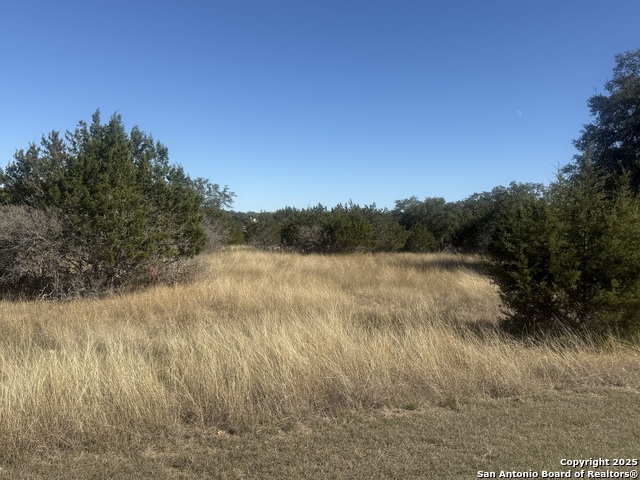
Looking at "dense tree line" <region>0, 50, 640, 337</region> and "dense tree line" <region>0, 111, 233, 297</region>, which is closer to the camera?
"dense tree line" <region>0, 50, 640, 337</region>

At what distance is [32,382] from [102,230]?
22.2 ft

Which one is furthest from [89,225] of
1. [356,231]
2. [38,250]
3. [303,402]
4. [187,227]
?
[356,231]

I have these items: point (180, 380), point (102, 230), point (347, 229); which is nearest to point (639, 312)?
point (180, 380)

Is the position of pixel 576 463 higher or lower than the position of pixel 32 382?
lower

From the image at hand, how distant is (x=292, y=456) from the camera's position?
314cm

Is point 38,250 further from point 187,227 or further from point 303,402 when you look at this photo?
point 303,402

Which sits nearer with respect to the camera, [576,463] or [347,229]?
[576,463]

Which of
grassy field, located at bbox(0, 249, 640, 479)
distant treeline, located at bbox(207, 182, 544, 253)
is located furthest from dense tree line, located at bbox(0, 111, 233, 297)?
distant treeline, located at bbox(207, 182, 544, 253)

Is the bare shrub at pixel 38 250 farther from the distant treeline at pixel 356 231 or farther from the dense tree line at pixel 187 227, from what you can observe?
the distant treeline at pixel 356 231

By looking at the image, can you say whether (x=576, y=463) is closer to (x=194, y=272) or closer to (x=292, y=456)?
(x=292, y=456)

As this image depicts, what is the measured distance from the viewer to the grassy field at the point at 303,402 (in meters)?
3.10

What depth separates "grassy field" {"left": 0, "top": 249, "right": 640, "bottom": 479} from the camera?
3104 millimetres

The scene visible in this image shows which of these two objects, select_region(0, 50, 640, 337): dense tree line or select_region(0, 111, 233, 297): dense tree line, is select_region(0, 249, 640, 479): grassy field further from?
select_region(0, 111, 233, 297): dense tree line

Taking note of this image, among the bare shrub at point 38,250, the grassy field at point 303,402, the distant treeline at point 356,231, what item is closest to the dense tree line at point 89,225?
the bare shrub at point 38,250
